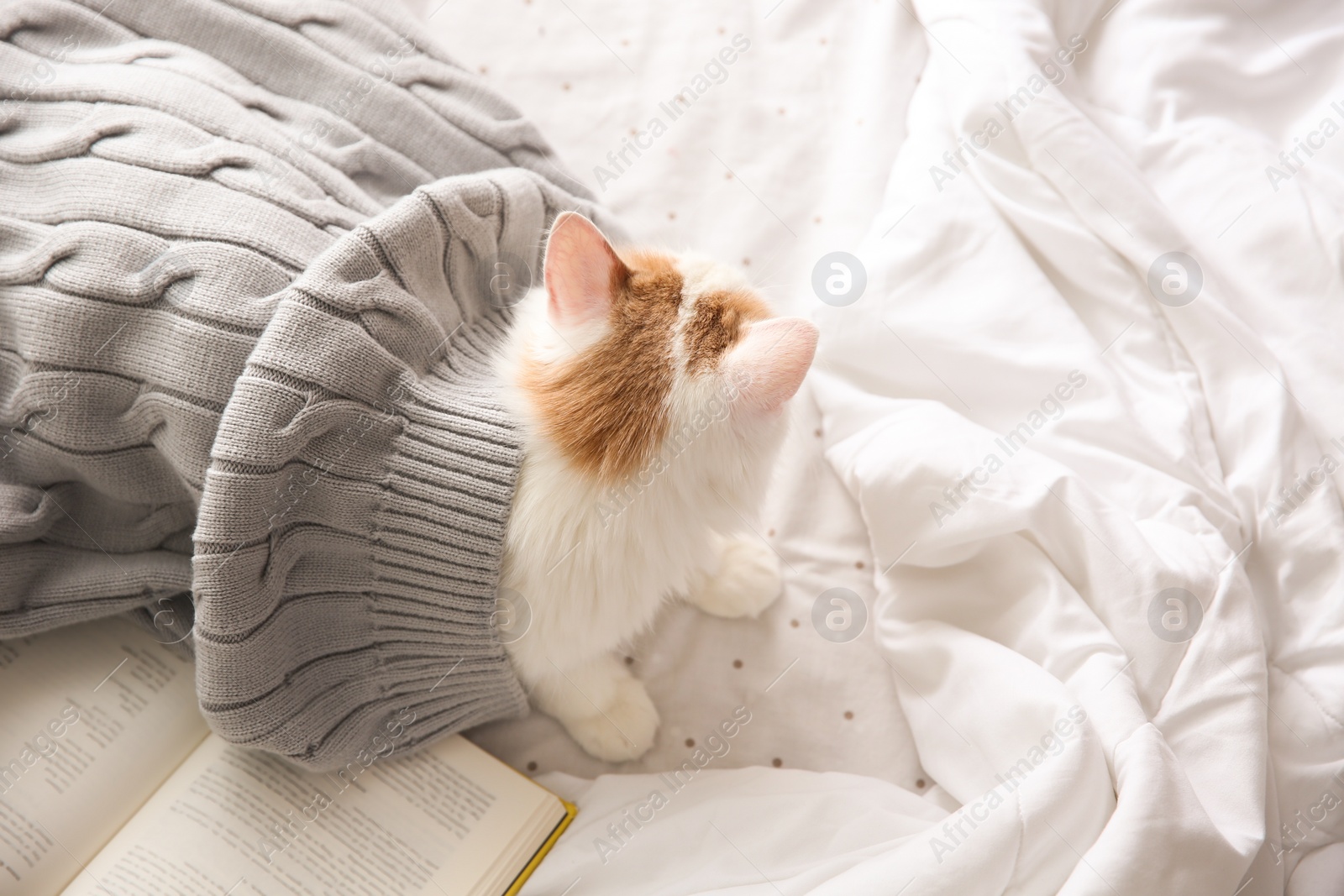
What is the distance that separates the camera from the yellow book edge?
88 cm

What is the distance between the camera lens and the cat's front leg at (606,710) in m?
0.94

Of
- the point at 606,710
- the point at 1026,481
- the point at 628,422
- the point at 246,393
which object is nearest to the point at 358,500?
the point at 246,393

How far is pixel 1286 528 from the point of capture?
94 cm

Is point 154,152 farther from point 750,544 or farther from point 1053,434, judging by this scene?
point 1053,434

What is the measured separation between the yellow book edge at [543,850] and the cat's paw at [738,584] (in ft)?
0.98

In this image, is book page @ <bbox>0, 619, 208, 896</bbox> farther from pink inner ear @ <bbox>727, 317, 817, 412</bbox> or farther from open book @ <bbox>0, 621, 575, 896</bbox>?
pink inner ear @ <bbox>727, 317, 817, 412</bbox>

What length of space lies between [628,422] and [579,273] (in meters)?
0.14

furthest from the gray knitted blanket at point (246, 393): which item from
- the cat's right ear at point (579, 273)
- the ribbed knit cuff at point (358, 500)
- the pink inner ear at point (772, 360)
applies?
the pink inner ear at point (772, 360)

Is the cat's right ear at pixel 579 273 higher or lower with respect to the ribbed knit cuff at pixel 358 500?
higher

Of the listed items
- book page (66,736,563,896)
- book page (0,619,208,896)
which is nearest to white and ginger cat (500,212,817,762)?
book page (66,736,563,896)

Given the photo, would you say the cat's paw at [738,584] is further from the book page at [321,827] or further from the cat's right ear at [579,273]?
the cat's right ear at [579,273]

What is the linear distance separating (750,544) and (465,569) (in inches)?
17.4

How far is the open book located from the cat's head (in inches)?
18.7

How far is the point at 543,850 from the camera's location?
3.00 ft
